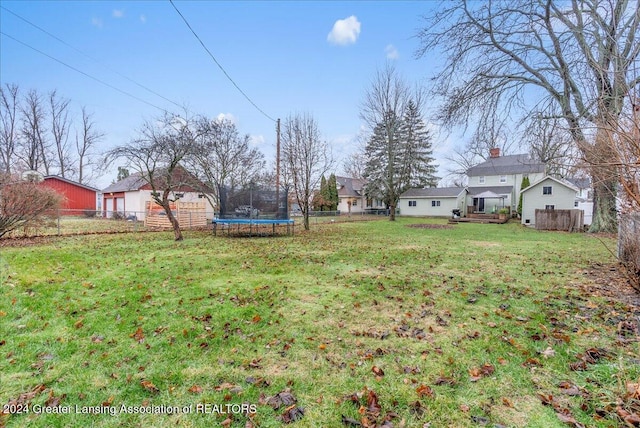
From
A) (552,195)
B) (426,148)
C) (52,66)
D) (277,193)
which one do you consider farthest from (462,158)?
(52,66)

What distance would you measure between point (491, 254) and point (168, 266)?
27.1ft

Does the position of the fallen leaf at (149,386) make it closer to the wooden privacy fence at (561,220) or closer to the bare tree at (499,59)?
the bare tree at (499,59)

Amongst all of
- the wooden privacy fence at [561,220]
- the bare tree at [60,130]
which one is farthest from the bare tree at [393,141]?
the bare tree at [60,130]

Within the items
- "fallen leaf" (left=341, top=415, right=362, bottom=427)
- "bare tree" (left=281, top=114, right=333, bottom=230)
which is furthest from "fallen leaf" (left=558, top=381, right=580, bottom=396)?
"bare tree" (left=281, top=114, right=333, bottom=230)

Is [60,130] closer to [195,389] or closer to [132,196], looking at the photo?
[132,196]

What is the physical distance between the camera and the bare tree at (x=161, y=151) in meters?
10.0

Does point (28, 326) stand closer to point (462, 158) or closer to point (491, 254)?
point (491, 254)

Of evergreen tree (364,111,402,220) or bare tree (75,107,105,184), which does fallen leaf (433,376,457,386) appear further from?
bare tree (75,107,105,184)

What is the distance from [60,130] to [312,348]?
129ft

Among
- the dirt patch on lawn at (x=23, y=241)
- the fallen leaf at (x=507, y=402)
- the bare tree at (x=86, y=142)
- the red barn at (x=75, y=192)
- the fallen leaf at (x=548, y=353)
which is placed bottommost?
the fallen leaf at (x=507, y=402)

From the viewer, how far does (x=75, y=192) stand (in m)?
25.2

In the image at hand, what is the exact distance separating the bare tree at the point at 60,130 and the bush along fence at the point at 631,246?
40.9 meters

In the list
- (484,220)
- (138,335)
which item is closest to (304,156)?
(138,335)

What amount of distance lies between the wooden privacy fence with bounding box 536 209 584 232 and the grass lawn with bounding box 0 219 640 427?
492 inches
